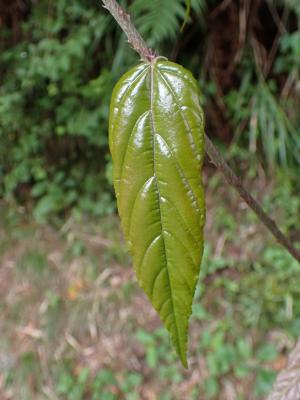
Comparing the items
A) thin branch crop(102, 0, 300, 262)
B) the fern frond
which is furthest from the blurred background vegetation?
thin branch crop(102, 0, 300, 262)

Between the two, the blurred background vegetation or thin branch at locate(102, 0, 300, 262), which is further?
the blurred background vegetation

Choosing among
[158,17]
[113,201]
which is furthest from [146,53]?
[113,201]

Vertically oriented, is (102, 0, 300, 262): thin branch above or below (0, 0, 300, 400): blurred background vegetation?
above

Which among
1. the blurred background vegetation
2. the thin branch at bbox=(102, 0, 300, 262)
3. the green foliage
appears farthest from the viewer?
the blurred background vegetation

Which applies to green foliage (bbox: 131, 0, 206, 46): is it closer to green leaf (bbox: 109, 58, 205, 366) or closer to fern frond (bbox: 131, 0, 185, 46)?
fern frond (bbox: 131, 0, 185, 46)

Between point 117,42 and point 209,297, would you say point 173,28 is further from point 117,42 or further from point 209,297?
point 209,297

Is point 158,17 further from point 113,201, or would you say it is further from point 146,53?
point 146,53
